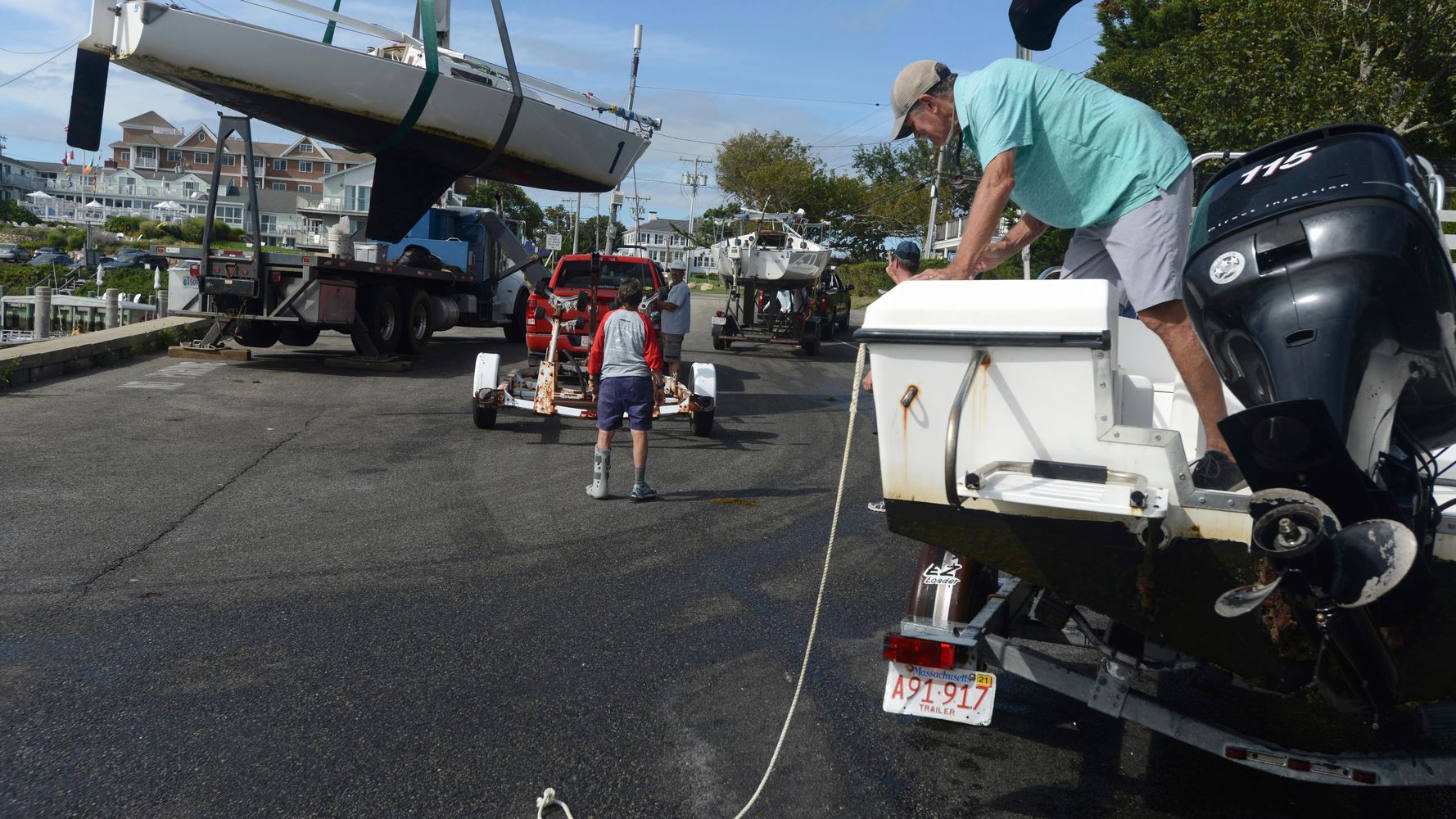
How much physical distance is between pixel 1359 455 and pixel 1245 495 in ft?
0.87

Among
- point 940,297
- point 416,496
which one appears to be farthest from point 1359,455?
Result: point 416,496

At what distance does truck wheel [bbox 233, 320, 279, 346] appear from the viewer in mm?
15547

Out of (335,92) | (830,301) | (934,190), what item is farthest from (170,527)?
(934,190)

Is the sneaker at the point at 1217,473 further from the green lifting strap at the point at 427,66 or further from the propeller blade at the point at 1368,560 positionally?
the green lifting strap at the point at 427,66

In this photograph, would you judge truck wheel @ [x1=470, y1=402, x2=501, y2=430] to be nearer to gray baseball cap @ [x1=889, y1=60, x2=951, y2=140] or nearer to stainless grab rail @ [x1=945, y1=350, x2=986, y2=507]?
gray baseball cap @ [x1=889, y1=60, x2=951, y2=140]

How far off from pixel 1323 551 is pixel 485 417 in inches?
351

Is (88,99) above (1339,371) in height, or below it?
above

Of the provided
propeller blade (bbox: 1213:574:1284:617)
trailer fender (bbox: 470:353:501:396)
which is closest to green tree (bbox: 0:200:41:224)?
trailer fender (bbox: 470:353:501:396)

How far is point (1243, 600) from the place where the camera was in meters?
2.28

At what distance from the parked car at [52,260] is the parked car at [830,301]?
1538 inches

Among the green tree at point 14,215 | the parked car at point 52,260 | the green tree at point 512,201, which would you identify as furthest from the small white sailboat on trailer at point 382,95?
the green tree at point 14,215

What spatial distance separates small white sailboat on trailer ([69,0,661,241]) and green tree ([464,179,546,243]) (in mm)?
29339

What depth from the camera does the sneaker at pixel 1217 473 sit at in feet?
9.41

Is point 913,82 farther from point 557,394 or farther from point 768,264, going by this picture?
point 768,264
